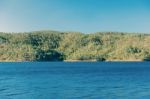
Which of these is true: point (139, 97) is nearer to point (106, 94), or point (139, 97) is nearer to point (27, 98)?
point (106, 94)

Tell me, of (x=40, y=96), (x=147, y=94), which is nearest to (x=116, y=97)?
(x=147, y=94)

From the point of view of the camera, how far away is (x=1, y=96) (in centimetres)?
7038

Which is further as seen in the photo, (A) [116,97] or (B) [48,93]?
(B) [48,93]

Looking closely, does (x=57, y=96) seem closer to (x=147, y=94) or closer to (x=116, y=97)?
(x=116, y=97)

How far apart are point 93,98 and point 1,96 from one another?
15.8m

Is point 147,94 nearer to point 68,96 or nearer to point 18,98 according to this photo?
point 68,96

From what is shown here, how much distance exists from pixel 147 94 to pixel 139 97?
4.62 metres

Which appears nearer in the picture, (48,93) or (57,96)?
(57,96)

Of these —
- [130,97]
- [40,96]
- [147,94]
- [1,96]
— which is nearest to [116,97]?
[130,97]

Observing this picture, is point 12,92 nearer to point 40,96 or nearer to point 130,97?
point 40,96

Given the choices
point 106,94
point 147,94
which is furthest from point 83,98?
point 147,94

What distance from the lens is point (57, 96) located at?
71.2 m

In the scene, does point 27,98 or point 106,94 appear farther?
point 106,94

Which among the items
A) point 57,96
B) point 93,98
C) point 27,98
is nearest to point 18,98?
point 27,98
